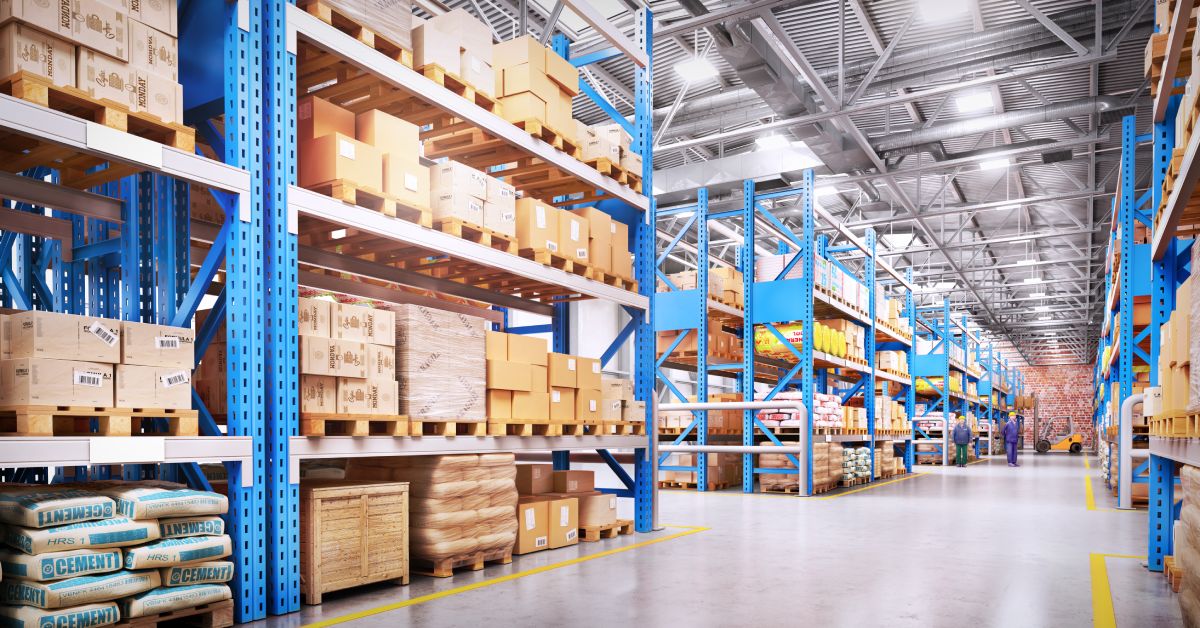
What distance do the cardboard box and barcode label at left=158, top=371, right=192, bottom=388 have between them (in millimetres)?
268

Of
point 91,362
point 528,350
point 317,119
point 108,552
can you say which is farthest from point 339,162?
point 108,552

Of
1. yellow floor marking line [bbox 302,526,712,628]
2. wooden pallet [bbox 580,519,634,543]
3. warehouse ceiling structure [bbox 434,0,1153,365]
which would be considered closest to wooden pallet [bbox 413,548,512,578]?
yellow floor marking line [bbox 302,526,712,628]

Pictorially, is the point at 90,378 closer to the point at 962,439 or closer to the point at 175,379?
the point at 175,379

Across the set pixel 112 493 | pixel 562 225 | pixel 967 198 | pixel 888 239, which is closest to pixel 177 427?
pixel 112 493

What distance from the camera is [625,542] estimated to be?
7758 millimetres

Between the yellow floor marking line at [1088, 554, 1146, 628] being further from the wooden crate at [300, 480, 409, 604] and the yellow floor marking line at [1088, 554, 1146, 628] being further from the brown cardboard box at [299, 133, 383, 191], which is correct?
the brown cardboard box at [299, 133, 383, 191]

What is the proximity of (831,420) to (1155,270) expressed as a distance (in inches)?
312

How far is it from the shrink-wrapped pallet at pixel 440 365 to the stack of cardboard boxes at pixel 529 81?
5.96 feet

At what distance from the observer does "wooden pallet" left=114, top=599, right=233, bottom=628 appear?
4160 millimetres

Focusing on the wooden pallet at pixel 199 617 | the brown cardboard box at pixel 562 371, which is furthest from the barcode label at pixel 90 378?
the brown cardboard box at pixel 562 371

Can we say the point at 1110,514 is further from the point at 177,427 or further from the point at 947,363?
the point at 947,363

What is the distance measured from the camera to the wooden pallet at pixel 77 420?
12.5ft

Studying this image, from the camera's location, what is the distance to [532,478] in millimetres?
7523

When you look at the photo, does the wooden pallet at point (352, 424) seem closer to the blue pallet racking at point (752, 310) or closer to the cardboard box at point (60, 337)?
the cardboard box at point (60, 337)
